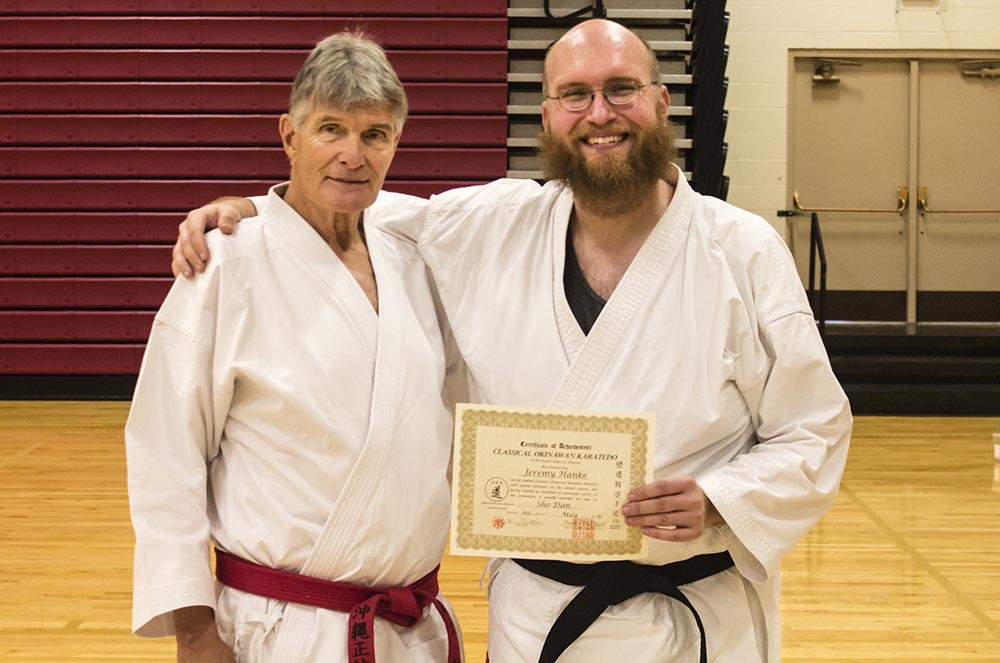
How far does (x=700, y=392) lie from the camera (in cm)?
185

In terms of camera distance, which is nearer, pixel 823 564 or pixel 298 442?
pixel 298 442

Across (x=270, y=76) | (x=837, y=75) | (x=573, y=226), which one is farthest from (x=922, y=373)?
(x=573, y=226)

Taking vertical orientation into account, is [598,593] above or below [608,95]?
below

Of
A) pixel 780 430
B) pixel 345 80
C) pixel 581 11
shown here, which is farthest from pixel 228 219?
pixel 581 11

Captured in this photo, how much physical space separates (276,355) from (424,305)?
312 millimetres

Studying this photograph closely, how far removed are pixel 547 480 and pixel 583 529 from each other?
0.32ft

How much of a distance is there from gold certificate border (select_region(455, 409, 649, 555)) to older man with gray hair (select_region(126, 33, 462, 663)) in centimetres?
17

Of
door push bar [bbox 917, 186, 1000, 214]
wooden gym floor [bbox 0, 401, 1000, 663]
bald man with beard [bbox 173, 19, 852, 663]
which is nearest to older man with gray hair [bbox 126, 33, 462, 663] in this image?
bald man with beard [bbox 173, 19, 852, 663]

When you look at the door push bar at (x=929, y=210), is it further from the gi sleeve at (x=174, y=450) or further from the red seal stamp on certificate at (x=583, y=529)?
the gi sleeve at (x=174, y=450)

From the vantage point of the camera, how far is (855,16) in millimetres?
9594

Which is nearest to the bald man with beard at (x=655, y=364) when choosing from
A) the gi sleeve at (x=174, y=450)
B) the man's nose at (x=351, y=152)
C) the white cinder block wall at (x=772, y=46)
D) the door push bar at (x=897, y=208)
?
the gi sleeve at (x=174, y=450)

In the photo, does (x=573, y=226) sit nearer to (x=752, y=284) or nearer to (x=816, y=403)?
(x=752, y=284)

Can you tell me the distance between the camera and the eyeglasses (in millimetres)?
1953

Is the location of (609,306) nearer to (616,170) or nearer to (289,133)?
(616,170)
